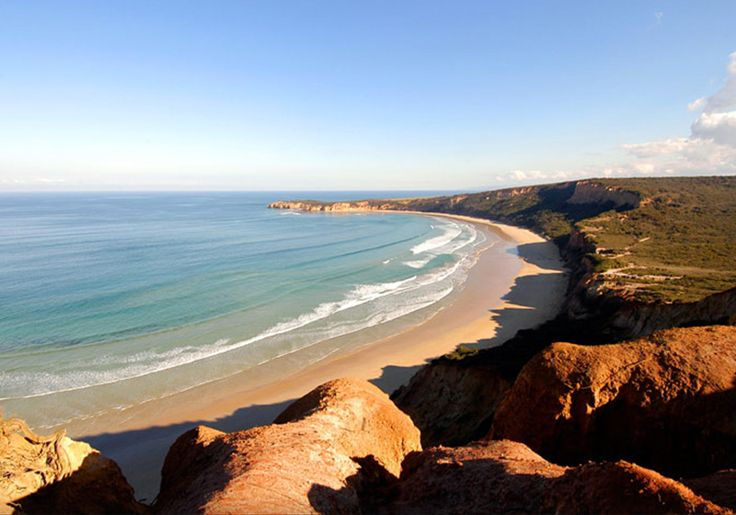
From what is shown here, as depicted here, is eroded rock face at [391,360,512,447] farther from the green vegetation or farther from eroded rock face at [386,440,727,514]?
the green vegetation

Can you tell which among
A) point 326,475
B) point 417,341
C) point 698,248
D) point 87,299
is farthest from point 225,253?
point 698,248

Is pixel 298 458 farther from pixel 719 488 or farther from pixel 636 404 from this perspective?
pixel 636 404

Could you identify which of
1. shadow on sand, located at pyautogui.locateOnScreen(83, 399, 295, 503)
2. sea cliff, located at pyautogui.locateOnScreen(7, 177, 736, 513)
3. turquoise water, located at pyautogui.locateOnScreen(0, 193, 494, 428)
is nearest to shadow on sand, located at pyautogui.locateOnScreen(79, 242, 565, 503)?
shadow on sand, located at pyautogui.locateOnScreen(83, 399, 295, 503)

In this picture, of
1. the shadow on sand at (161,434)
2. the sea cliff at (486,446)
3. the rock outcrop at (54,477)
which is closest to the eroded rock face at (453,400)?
the sea cliff at (486,446)

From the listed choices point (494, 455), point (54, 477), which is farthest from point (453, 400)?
point (54, 477)

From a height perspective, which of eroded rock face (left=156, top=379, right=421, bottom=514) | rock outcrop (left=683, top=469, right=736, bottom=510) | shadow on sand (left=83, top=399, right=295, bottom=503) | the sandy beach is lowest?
shadow on sand (left=83, top=399, right=295, bottom=503)

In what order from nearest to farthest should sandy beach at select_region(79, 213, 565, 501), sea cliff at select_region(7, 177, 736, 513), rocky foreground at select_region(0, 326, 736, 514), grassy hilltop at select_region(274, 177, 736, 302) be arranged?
rocky foreground at select_region(0, 326, 736, 514), sea cliff at select_region(7, 177, 736, 513), sandy beach at select_region(79, 213, 565, 501), grassy hilltop at select_region(274, 177, 736, 302)

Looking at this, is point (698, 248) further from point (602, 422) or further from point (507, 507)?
point (507, 507)
